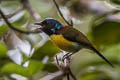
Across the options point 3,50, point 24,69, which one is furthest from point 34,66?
point 3,50

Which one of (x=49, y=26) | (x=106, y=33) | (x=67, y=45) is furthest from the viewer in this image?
(x=106, y=33)

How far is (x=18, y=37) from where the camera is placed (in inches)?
82.0

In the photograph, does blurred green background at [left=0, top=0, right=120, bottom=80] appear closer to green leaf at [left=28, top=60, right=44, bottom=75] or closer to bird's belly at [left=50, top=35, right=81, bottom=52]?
green leaf at [left=28, top=60, right=44, bottom=75]

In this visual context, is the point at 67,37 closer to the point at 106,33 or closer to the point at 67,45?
the point at 67,45

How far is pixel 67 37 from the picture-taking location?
5.40ft

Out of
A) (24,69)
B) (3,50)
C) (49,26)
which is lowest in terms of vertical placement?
(24,69)

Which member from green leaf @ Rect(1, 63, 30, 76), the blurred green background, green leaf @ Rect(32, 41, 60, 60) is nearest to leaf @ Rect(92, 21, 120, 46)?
the blurred green background

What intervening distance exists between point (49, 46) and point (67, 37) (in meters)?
0.19

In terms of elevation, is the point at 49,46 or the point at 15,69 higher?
the point at 49,46

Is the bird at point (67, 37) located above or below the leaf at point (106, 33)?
below

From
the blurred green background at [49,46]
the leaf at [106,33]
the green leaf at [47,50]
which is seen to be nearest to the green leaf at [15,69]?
the blurred green background at [49,46]

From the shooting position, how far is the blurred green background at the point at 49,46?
1.71 meters

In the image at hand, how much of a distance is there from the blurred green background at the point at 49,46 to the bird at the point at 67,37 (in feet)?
Answer: 0.30

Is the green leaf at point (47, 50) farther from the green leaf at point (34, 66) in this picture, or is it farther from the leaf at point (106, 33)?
the leaf at point (106, 33)
